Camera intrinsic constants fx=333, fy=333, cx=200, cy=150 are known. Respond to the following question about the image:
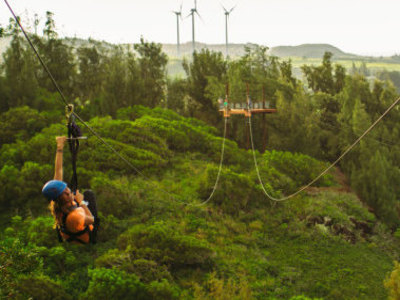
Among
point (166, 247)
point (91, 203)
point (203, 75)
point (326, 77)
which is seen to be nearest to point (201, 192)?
point (166, 247)

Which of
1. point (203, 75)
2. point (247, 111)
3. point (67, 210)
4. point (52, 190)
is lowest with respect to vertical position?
point (67, 210)

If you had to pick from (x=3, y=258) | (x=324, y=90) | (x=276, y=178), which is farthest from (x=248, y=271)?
(x=324, y=90)

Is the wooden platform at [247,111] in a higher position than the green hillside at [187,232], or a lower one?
higher

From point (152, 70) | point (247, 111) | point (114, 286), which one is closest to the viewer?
point (114, 286)

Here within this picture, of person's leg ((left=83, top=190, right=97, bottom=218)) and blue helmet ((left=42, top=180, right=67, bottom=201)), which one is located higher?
blue helmet ((left=42, top=180, right=67, bottom=201))

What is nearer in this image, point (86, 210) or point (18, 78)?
point (86, 210)

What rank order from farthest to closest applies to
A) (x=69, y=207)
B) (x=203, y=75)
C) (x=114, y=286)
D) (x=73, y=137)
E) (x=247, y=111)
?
(x=203, y=75), (x=247, y=111), (x=114, y=286), (x=73, y=137), (x=69, y=207)

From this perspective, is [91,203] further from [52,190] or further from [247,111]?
[247,111]

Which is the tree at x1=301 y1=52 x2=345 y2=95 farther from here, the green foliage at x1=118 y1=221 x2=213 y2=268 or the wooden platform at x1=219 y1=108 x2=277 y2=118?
the green foliage at x1=118 y1=221 x2=213 y2=268

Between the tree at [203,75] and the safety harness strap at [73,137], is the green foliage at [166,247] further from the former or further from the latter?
the tree at [203,75]

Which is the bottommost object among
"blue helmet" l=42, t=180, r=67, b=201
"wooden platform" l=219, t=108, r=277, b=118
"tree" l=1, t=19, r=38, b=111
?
"blue helmet" l=42, t=180, r=67, b=201

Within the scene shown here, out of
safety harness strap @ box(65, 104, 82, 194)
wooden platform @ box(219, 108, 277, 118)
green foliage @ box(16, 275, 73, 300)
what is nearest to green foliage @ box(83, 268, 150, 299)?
green foliage @ box(16, 275, 73, 300)

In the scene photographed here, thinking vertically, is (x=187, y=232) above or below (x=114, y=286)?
below

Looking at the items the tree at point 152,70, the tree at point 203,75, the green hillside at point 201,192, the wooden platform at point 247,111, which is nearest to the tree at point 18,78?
the green hillside at point 201,192
